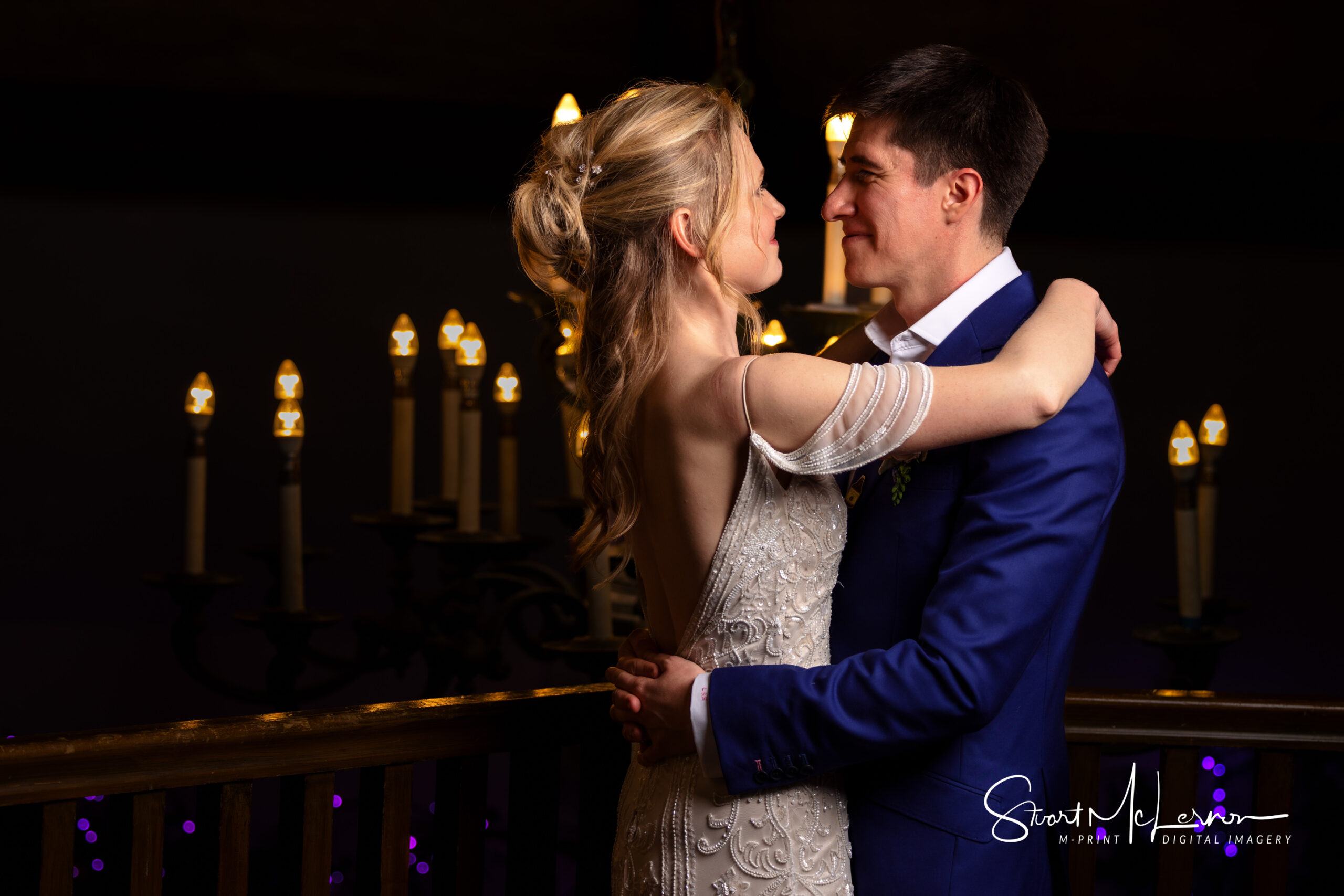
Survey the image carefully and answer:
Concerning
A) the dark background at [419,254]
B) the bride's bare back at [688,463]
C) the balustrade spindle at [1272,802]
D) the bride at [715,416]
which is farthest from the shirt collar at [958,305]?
the dark background at [419,254]

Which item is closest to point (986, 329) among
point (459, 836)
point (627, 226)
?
point (627, 226)

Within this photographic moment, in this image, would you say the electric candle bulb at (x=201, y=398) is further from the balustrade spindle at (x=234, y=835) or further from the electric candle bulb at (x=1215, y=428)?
the electric candle bulb at (x=1215, y=428)

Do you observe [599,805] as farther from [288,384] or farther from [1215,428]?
[1215,428]

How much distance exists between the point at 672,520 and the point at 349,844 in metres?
2.47

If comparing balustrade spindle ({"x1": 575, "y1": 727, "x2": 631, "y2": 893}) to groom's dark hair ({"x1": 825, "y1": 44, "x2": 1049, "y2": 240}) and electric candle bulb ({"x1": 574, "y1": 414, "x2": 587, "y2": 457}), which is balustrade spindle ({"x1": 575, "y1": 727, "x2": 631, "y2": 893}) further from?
groom's dark hair ({"x1": 825, "y1": 44, "x2": 1049, "y2": 240})

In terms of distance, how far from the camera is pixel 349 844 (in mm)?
3420

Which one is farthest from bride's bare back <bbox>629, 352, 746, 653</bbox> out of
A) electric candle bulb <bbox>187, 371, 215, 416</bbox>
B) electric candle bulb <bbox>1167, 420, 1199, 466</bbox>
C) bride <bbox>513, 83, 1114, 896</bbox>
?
electric candle bulb <bbox>187, 371, 215, 416</bbox>

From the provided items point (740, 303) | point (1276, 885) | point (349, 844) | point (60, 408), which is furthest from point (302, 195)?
point (1276, 885)

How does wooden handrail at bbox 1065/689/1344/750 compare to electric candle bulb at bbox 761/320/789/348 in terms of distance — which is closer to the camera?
wooden handrail at bbox 1065/689/1344/750

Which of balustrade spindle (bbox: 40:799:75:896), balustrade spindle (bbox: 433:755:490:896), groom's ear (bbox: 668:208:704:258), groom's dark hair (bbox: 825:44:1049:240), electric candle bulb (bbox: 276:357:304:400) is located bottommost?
balustrade spindle (bbox: 433:755:490:896)

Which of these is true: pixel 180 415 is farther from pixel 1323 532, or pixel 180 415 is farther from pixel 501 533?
pixel 1323 532

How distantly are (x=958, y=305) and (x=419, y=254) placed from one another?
3.51 meters

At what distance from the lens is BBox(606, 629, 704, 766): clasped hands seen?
1355 mm

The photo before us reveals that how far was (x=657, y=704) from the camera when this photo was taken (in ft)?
4.51
